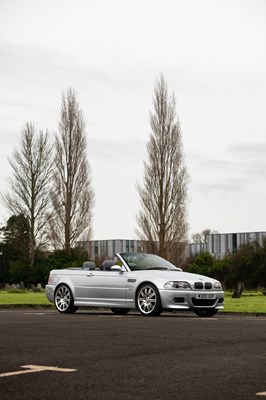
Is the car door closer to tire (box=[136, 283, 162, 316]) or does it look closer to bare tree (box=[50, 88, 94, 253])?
tire (box=[136, 283, 162, 316])

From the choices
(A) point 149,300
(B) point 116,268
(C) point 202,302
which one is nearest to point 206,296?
(C) point 202,302

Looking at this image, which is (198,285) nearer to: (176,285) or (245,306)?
(176,285)

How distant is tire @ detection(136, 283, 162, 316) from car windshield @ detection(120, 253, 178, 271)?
81cm

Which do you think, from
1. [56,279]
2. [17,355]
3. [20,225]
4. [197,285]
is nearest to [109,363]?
[17,355]

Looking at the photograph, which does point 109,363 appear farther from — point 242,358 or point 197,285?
point 197,285

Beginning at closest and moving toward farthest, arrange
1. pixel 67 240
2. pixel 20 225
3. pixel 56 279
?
pixel 56 279
pixel 67 240
pixel 20 225

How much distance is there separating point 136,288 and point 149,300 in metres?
0.40

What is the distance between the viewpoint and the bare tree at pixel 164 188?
192 ft

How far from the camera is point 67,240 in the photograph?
215 feet

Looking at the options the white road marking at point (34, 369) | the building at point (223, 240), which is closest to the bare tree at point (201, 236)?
the building at point (223, 240)

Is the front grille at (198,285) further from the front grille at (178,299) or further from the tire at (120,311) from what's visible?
the tire at (120,311)

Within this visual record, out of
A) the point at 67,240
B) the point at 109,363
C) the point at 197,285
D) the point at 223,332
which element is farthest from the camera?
the point at 67,240

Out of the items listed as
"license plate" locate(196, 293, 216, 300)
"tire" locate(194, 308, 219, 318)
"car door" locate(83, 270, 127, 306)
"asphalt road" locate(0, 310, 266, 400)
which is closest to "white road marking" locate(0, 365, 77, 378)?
"asphalt road" locate(0, 310, 266, 400)

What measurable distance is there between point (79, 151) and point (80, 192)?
10.8 feet
